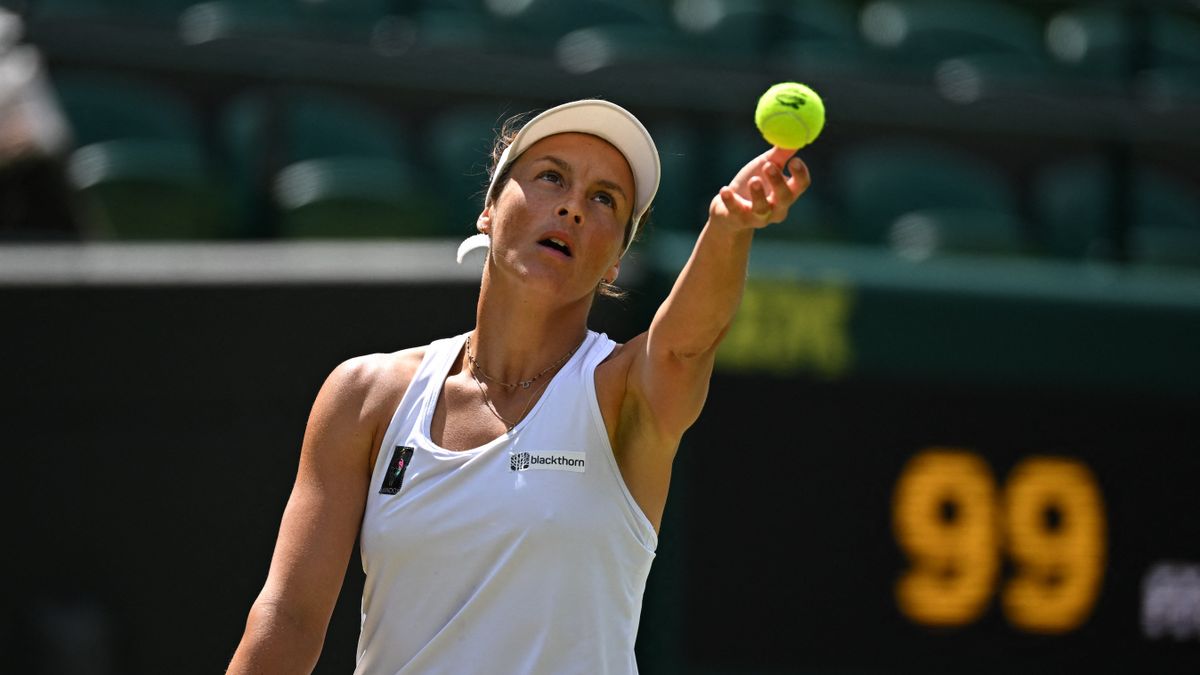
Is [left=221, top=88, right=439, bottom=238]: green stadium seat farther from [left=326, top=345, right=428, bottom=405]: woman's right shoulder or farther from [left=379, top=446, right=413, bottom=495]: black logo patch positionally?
[left=379, top=446, right=413, bottom=495]: black logo patch

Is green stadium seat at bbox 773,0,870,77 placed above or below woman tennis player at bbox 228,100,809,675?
above

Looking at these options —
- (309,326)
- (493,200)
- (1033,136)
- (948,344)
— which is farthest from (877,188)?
(493,200)

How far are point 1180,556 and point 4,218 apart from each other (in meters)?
4.18

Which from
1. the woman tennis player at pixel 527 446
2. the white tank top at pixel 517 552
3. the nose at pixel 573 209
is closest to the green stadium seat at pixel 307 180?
the woman tennis player at pixel 527 446

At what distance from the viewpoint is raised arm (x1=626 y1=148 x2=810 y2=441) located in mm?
2289

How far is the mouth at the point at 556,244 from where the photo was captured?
2633mm

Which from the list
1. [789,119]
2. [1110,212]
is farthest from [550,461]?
[1110,212]

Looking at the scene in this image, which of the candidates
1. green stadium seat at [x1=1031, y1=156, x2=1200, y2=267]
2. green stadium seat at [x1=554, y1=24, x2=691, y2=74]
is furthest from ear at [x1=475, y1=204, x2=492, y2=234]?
green stadium seat at [x1=1031, y1=156, x2=1200, y2=267]

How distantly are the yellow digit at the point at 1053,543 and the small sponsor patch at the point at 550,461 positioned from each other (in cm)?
338

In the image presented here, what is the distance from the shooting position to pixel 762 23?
24.2 ft

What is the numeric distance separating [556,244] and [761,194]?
1.57ft

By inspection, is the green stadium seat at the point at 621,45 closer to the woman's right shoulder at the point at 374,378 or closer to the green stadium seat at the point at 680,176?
the green stadium seat at the point at 680,176

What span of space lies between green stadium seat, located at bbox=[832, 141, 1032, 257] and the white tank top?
13.7ft

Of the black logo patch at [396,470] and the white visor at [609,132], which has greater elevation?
the white visor at [609,132]
